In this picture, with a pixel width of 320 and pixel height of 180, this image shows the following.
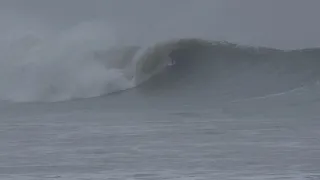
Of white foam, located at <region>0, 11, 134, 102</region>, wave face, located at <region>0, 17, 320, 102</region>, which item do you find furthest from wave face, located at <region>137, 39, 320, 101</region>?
white foam, located at <region>0, 11, 134, 102</region>

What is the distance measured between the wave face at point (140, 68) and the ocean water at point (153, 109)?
3cm

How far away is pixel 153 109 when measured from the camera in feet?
55.6

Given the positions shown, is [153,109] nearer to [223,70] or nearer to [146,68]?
[223,70]

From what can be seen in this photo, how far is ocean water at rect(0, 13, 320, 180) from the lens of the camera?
1100cm

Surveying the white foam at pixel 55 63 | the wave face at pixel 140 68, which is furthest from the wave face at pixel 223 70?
the white foam at pixel 55 63

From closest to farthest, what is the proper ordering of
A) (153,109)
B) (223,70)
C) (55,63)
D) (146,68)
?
(153,109)
(223,70)
(146,68)
(55,63)

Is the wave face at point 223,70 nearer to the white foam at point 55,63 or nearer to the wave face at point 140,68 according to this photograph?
the wave face at point 140,68

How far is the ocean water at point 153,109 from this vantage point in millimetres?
11000

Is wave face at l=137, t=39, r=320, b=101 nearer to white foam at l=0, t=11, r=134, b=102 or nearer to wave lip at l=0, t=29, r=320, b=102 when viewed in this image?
wave lip at l=0, t=29, r=320, b=102

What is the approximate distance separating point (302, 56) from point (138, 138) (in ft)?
30.7

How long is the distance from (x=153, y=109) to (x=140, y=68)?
5300 millimetres

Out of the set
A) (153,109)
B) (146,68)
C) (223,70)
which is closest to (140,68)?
(146,68)

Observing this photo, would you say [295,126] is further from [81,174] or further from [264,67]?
[264,67]

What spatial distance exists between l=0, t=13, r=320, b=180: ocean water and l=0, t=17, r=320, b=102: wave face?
35mm
